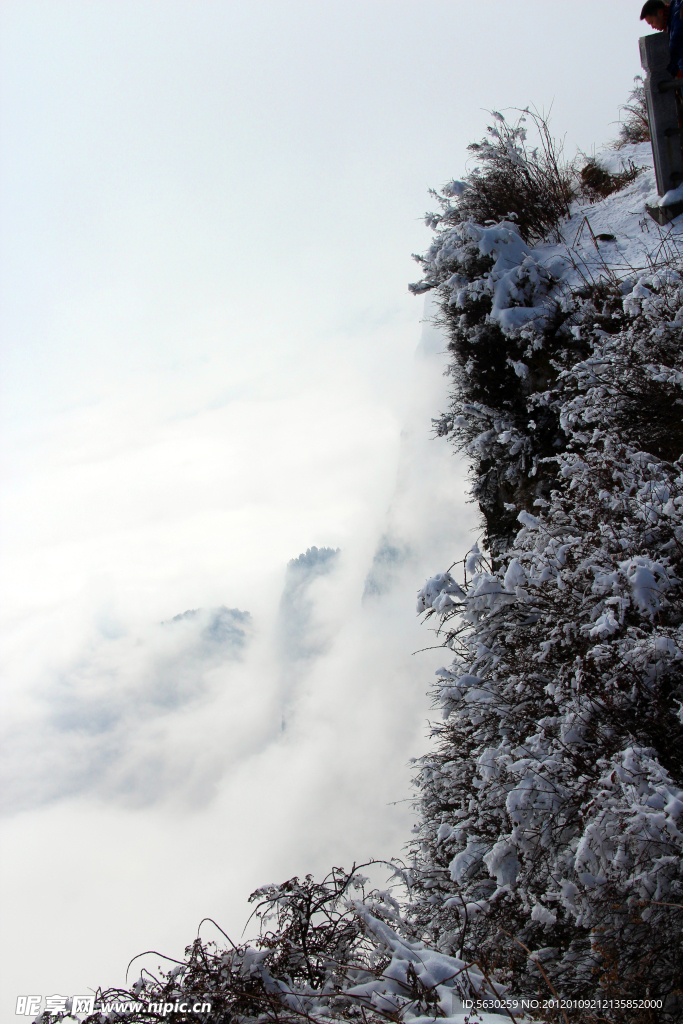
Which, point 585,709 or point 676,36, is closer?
point 585,709

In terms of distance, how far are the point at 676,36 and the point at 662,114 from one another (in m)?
0.68

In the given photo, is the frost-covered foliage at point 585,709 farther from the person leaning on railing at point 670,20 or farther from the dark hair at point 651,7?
the dark hair at point 651,7

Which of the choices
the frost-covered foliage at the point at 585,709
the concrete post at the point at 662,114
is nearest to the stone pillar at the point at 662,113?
the concrete post at the point at 662,114

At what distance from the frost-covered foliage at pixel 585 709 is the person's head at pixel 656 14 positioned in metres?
2.09

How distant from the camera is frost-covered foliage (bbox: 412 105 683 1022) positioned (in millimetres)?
2488

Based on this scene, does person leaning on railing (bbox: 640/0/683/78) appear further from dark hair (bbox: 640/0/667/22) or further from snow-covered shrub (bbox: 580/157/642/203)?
snow-covered shrub (bbox: 580/157/642/203)

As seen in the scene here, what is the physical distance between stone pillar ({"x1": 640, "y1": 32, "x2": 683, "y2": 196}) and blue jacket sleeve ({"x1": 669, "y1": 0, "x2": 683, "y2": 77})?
0.14 metres

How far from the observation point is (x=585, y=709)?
2.94 metres

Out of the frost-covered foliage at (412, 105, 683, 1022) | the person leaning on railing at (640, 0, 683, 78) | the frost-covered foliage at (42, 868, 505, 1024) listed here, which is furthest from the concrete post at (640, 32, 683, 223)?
the frost-covered foliage at (42, 868, 505, 1024)

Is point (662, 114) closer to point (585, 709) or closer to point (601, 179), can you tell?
point (601, 179)

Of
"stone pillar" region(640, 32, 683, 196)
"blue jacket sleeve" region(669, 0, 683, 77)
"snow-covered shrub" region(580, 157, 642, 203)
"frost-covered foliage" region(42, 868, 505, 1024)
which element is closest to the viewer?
"frost-covered foliage" region(42, 868, 505, 1024)

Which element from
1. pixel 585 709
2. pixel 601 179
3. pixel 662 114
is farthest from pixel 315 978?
pixel 601 179

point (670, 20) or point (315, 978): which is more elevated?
point (670, 20)

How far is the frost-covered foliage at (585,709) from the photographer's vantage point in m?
2.49
